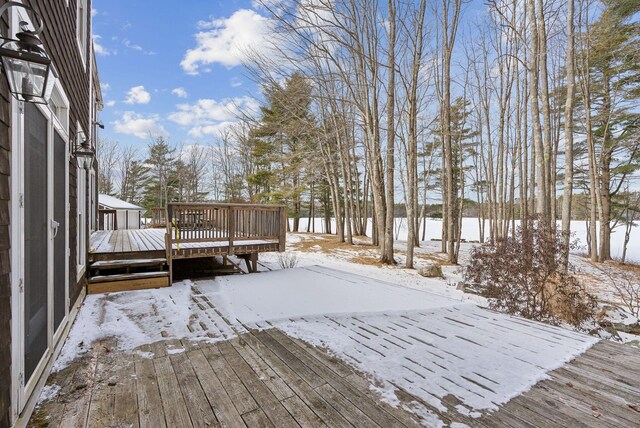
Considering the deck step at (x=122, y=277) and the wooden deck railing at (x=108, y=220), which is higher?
the wooden deck railing at (x=108, y=220)

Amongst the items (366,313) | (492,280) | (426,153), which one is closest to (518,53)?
(426,153)

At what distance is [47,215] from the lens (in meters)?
2.26

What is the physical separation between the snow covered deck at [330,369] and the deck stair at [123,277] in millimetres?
587

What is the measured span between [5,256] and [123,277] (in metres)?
3.33

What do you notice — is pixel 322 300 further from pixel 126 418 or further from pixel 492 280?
pixel 492 280

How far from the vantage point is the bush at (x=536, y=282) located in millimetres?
4395

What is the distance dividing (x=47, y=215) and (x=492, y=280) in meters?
5.71

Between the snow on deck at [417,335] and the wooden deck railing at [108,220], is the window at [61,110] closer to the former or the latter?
the snow on deck at [417,335]

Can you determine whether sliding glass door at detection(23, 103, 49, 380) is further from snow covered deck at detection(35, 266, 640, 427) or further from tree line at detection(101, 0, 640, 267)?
tree line at detection(101, 0, 640, 267)

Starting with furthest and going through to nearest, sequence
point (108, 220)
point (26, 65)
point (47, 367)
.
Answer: point (108, 220) < point (47, 367) < point (26, 65)

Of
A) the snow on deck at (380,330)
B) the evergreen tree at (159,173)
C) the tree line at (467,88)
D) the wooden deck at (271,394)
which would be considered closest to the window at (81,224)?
the snow on deck at (380,330)

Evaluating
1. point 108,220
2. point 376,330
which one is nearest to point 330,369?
point 376,330

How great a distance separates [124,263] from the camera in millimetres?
4625

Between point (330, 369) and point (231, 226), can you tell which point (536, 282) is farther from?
point (231, 226)
